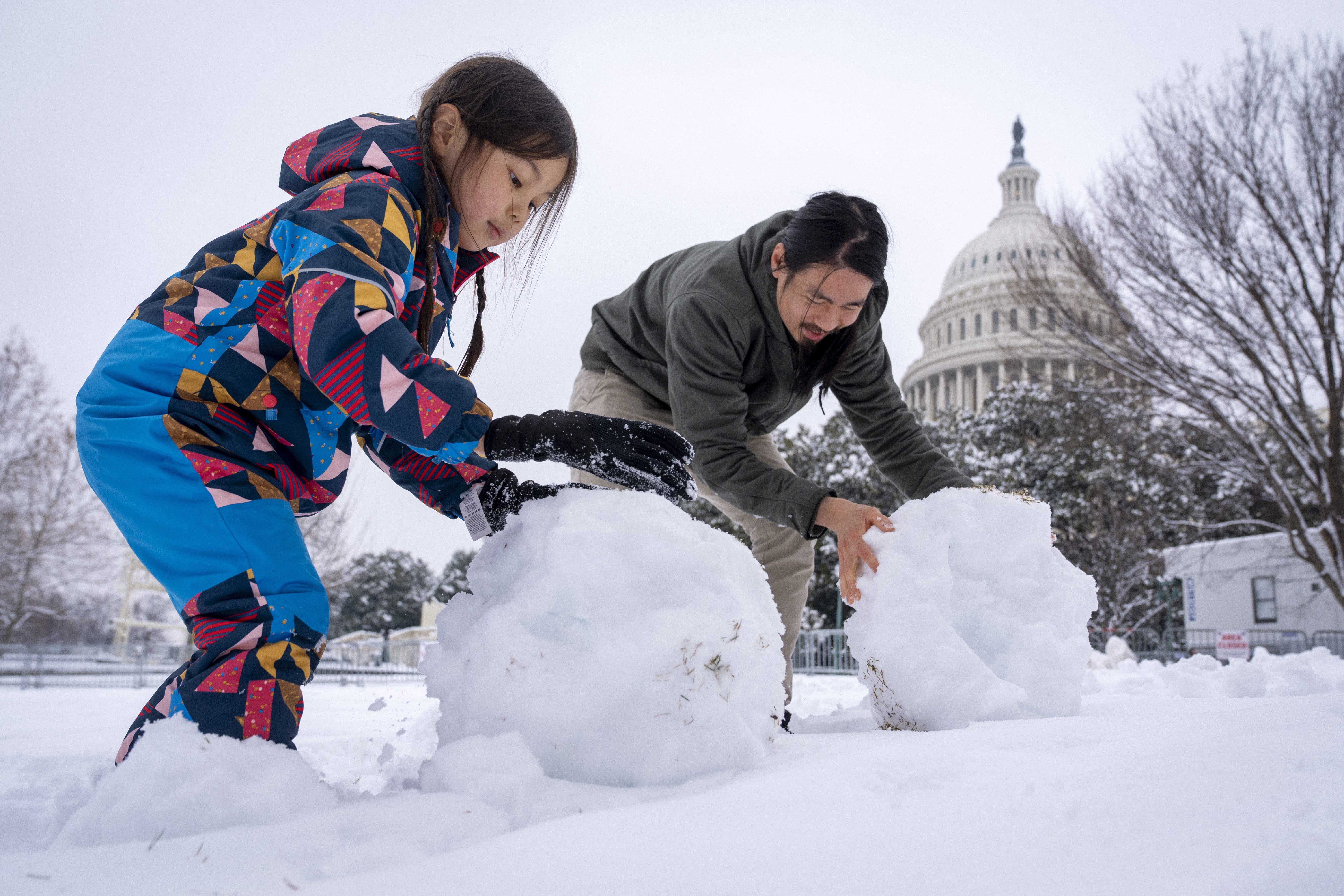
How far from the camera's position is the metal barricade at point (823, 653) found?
13.5 metres

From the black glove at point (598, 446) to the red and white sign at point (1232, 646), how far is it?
38.9 ft

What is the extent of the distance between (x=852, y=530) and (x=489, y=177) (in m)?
1.21

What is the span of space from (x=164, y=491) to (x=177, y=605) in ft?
0.73

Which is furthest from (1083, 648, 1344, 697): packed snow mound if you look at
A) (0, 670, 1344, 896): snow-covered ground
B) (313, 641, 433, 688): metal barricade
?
(313, 641, 433, 688): metal barricade

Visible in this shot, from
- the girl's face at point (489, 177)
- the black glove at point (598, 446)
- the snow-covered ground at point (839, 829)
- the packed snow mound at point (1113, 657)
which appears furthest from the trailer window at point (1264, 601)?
the girl's face at point (489, 177)

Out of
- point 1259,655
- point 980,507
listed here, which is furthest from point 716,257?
point 1259,655

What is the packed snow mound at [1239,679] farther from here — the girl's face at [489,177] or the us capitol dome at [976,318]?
the us capitol dome at [976,318]

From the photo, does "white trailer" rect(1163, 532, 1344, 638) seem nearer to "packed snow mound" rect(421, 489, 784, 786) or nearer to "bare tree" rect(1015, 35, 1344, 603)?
"bare tree" rect(1015, 35, 1344, 603)

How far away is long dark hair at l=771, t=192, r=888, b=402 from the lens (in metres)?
2.11

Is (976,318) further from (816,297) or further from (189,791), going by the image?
(189,791)

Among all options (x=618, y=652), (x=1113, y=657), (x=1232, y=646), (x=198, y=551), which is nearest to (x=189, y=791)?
(x=198, y=551)

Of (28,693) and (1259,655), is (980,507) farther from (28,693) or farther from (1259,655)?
(28,693)

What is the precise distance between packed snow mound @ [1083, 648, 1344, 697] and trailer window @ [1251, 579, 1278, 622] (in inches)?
592

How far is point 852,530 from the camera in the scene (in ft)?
6.51
